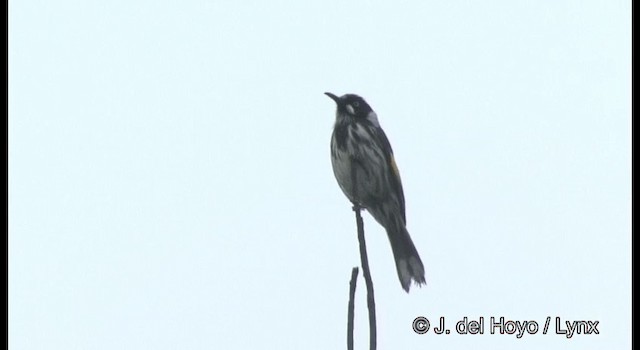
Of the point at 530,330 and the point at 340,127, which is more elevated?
the point at 340,127

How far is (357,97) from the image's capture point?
787 centimetres

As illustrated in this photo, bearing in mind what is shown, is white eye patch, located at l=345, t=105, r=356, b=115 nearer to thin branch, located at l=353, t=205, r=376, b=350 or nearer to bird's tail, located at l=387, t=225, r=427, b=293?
bird's tail, located at l=387, t=225, r=427, b=293

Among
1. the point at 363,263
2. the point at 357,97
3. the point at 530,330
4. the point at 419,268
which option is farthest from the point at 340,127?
the point at 363,263

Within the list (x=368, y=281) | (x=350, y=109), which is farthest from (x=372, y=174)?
(x=368, y=281)

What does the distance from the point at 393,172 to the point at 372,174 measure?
1.06 ft

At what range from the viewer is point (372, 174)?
714 centimetres

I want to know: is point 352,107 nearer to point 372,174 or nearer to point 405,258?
point 372,174
